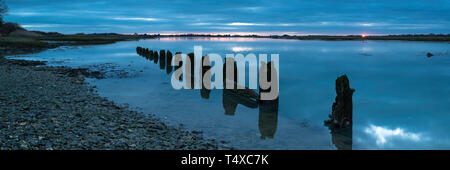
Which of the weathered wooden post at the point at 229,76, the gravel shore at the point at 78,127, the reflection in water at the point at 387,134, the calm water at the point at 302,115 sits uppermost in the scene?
the weathered wooden post at the point at 229,76

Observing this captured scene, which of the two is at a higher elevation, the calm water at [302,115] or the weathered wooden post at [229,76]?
the weathered wooden post at [229,76]

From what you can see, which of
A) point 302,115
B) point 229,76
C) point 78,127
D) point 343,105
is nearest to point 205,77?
point 229,76

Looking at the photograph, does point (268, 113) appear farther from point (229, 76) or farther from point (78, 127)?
point (78, 127)

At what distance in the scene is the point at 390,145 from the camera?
10141 millimetres

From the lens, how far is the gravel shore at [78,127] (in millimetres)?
6977

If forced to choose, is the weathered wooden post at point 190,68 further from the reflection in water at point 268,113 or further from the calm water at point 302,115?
the reflection in water at point 268,113

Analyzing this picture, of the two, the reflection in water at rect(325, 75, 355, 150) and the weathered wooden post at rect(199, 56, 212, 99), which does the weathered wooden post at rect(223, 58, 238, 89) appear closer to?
the weathered wooden post at rect(199, 56, 212, 99)

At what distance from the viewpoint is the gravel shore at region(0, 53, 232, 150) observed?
22.9 feet

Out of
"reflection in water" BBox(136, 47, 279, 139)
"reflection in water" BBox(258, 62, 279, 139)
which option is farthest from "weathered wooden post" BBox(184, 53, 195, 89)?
"reflection in water" BBox(258, 62, 279, 139)

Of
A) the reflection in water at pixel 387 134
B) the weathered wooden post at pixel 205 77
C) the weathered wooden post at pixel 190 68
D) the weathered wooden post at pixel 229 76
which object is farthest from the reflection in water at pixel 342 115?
the weathered wooden post at pixel 190 68

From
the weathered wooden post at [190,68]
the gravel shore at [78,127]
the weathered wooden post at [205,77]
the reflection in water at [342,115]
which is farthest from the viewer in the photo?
the weathered wooden post at [190,68]

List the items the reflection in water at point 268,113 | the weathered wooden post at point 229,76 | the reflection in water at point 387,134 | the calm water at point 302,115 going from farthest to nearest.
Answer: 1. the weathered wooden post at point 229,76
2. the reflection in water at point 387,134
3. the reflection in water at point 268,113
4. the calm water at point 302,115
